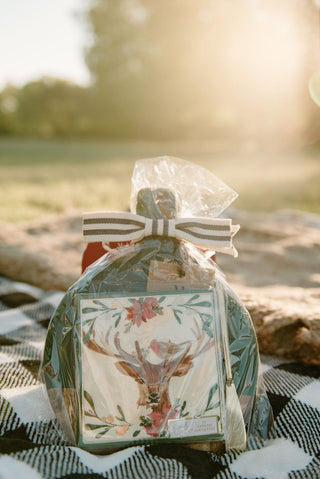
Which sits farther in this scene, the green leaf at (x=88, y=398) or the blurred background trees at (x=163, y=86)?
the blurred background trees at (x=163, y=86)

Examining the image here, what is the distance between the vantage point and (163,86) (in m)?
15.0

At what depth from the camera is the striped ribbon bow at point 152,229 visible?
0.74 metres

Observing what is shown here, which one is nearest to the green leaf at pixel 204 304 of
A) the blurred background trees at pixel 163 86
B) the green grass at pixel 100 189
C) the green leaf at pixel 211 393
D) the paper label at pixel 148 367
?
the paper label at pixel 148 367

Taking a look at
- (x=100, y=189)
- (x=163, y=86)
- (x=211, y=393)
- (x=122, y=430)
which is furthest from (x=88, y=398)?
(x=163, y=86)

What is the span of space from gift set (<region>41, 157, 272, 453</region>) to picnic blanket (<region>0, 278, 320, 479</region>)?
0.09ft

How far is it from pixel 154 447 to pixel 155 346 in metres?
0.14

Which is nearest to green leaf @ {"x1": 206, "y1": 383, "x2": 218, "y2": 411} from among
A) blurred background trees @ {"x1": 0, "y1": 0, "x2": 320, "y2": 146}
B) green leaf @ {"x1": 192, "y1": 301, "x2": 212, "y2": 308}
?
green leaf @ {"x1": 192, "y1": 301, "x2": 212, "y2": 308}

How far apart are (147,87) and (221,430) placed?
→ 15.5 meters

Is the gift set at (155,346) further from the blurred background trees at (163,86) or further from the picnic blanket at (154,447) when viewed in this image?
the blurred background trees at (163,86)

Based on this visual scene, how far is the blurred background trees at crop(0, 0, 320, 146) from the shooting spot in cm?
1297

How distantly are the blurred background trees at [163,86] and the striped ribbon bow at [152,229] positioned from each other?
11214mm

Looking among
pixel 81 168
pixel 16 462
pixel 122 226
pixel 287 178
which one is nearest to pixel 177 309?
pixel 122 226

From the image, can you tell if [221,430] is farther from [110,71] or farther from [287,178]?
[110,71]

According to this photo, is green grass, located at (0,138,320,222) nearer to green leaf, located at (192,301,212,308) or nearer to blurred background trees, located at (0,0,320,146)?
green leaf, located at (192,301,212,308)
